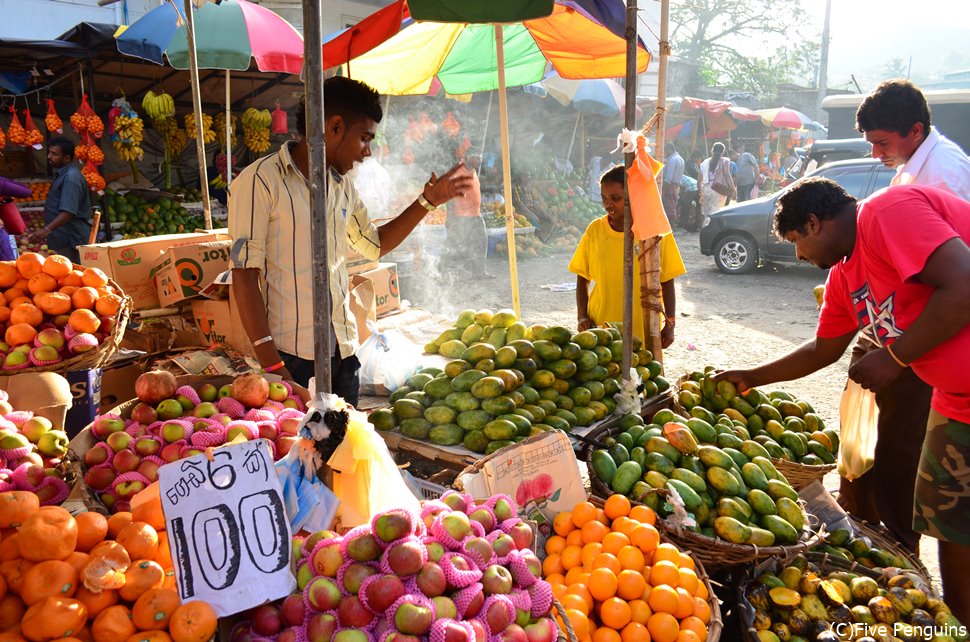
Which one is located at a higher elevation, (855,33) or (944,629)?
(855,33)

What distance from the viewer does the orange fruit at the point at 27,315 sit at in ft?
9.80

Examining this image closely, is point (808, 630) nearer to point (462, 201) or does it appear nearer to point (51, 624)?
point (51, 624)

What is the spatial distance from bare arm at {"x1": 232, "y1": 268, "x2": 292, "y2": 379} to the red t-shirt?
7.68 feet

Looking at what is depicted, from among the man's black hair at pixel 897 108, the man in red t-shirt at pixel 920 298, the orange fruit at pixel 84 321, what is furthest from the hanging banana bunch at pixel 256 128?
the man in red t-shirt at pixel 920 298

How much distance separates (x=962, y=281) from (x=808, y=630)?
4.32 feet

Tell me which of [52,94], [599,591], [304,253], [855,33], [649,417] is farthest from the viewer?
[855,33]

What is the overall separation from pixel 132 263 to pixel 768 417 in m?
3.71

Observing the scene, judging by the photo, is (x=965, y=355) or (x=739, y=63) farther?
(x=739, y=63)

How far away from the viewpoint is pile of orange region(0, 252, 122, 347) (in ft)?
9.83

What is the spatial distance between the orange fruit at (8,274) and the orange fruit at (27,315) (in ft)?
0.75

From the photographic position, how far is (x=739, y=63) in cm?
3403

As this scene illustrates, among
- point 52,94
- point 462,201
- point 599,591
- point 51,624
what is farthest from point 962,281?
point 52,94

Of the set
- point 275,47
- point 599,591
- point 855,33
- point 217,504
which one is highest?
point 855,33

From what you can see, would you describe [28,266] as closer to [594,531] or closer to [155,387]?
[155,387]
